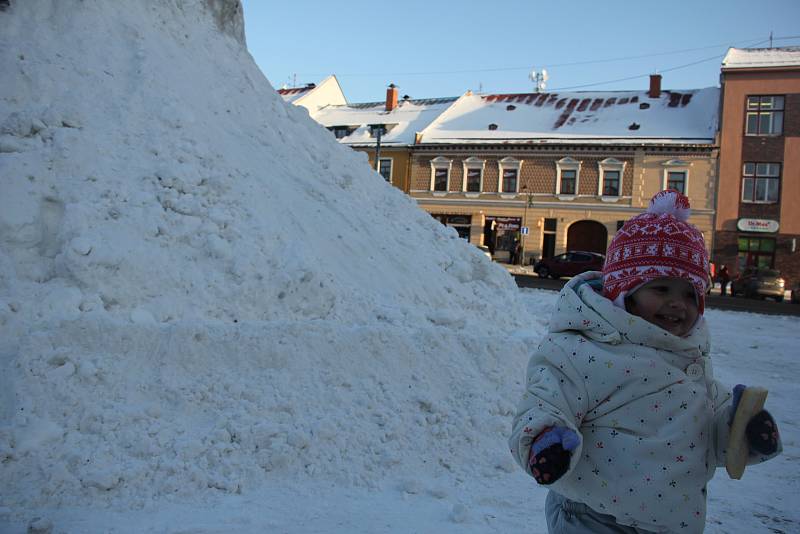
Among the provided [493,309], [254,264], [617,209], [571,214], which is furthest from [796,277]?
[254,264]

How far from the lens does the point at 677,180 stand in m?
32.7

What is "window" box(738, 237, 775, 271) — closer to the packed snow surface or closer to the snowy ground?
the packed snow surface

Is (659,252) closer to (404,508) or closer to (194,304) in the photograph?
(404,508)

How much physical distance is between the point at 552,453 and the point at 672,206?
1.06 meters

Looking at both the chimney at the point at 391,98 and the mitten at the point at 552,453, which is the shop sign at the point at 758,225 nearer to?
the chimney at the point at 391,98

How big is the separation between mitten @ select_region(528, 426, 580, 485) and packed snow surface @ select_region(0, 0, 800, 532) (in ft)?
5.14

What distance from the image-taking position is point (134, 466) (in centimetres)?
313

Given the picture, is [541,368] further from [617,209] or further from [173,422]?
[617,209]

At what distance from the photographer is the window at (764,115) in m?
31.8

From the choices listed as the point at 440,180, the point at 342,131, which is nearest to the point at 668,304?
the point at 440,180

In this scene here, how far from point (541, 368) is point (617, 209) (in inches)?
1347

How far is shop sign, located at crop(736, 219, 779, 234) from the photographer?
102 ft

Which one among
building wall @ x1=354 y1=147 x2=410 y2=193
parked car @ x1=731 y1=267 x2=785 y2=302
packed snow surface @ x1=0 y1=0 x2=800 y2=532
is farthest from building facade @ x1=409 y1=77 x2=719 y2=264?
packed snow surface @ x1=0 y1=0 x2=800 y2=532

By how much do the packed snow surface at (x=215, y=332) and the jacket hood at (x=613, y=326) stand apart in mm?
1568
